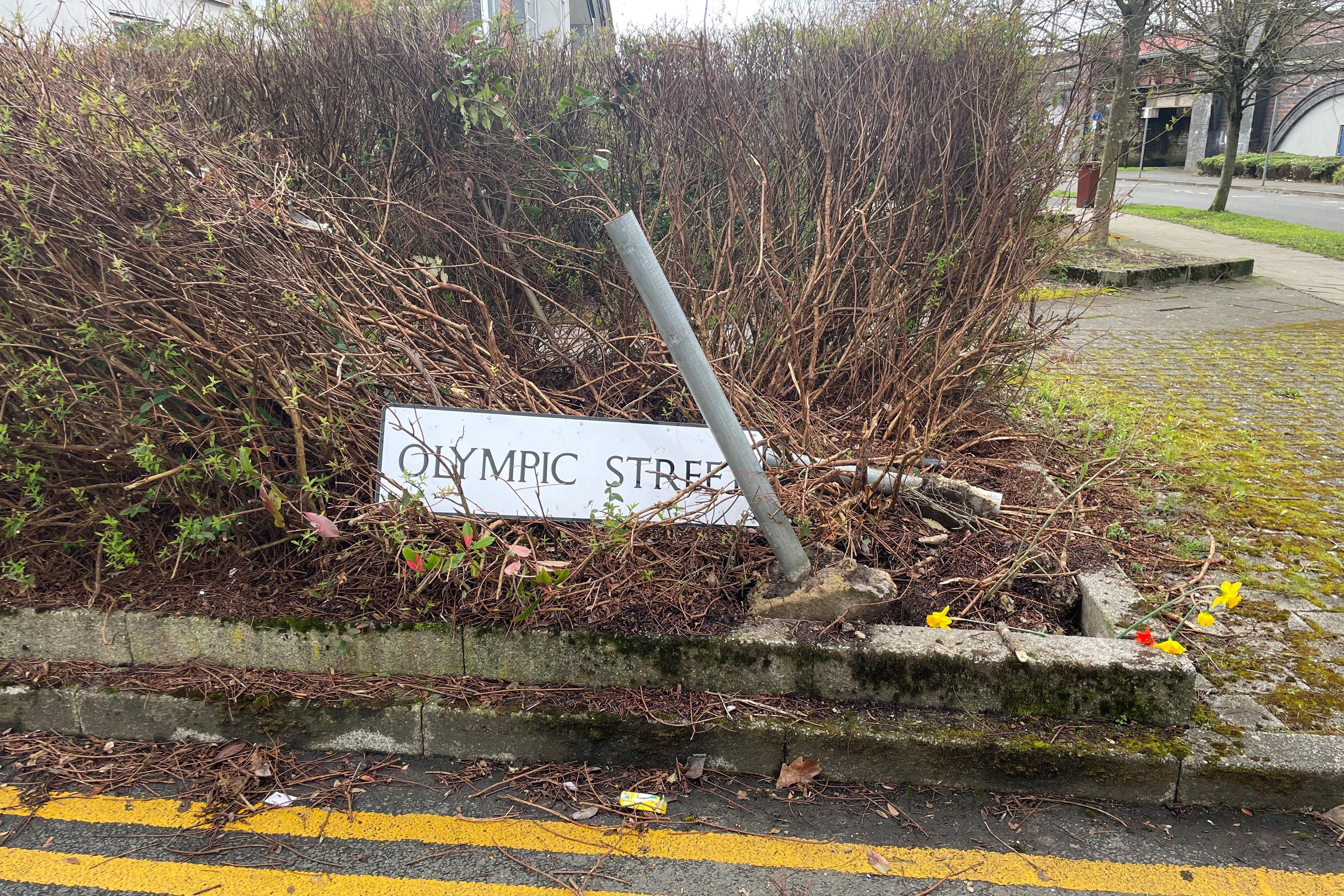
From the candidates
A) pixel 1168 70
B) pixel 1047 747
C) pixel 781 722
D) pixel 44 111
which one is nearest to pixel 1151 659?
pixel 1047 747

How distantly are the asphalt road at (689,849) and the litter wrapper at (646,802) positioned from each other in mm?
40

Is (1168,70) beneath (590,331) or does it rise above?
above

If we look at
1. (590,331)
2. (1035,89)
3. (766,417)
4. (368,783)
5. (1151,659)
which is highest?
(1035,89)

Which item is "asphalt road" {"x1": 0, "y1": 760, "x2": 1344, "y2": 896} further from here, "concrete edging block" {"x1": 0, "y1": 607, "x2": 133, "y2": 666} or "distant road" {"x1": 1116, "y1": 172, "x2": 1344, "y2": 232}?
"distant road" {"x1": 1116, "y1": 172, "x2": 1344, "y2": 232}

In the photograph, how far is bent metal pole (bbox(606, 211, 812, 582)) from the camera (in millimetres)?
2658

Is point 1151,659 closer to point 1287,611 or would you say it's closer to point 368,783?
point 1287,611

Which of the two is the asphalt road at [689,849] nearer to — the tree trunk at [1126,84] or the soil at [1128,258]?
the soil at [1128,258]

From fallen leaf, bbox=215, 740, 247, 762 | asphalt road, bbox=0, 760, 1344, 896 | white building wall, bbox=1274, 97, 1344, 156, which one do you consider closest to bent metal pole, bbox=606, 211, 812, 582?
asphalt road, bbox=0, 760, 1344, 896

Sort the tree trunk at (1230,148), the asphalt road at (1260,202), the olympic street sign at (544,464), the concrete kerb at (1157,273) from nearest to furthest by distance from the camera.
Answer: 1. the olympic street sign at (544,464)
2. the concrete kerb at (1157,273)
3. the tree trunk at (1230,148)
4. the asphalt road at (1260,202)

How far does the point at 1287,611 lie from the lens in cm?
335

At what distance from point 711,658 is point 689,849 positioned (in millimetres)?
573

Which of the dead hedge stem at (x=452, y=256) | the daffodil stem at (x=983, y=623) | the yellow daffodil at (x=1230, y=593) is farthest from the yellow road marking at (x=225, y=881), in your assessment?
the yellow daffodil at (x=1230, y=593)

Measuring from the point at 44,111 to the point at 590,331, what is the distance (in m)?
2.16

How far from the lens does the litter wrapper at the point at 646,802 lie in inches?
98.5
